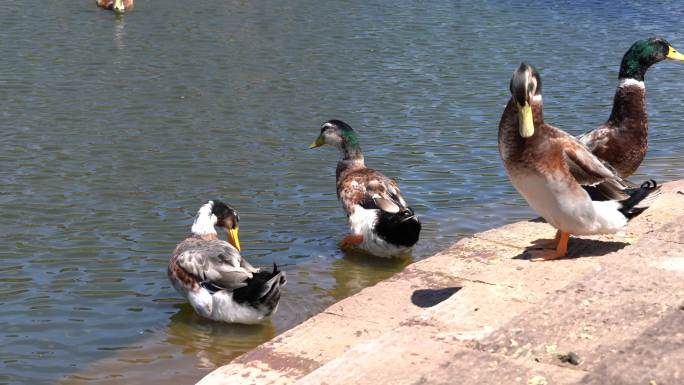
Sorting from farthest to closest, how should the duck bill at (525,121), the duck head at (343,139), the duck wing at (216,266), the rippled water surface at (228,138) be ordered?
the duck head at (343,139) → the rippled water surface at (228,138) → the duck wing at (216,266) → the duck bill at (525,121)

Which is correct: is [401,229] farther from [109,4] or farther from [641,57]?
[109,4]

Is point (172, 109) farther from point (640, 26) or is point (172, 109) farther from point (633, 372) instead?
point (640, 26)

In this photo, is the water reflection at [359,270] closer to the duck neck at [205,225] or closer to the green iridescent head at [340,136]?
the duck neck at [205,225]

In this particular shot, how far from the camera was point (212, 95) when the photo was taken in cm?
1395

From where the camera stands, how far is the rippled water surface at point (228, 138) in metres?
7.33

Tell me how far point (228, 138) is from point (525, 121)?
6239mm

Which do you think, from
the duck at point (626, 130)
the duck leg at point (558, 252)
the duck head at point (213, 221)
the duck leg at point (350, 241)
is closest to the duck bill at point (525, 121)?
Answer: the duck leg at point (558, 252)

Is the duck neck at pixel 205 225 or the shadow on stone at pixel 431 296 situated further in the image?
the duck neck at pixel 205 225

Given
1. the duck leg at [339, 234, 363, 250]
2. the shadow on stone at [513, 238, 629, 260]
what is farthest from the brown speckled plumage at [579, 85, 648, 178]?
the duck leg at [339, 234, 363, 250]

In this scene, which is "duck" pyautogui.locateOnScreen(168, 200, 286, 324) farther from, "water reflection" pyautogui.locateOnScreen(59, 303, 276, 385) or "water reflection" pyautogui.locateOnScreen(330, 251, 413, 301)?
"water reflection" pyautogui.locateOnScreen(330, 251, 413, 301)

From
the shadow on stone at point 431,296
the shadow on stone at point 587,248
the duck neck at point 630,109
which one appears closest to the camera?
the shadow on stone at point 587,248

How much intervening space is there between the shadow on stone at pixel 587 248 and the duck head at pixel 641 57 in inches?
95.7

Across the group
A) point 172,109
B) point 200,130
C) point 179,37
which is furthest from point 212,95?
point 179,37

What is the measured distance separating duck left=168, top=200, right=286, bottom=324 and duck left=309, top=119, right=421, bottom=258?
1309 millimetres
